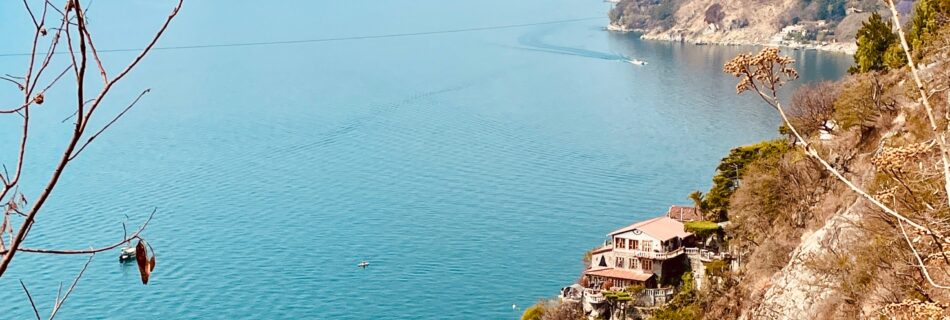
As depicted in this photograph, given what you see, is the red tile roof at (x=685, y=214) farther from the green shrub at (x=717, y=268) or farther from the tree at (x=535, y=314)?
the tree at (x=535, y=314)

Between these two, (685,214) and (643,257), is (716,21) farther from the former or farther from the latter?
(643,257)

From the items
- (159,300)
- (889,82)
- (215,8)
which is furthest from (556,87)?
(215,8)

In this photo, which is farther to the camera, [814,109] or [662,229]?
[662,229]

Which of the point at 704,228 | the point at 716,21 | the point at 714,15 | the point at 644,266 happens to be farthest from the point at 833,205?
the point at 714,15

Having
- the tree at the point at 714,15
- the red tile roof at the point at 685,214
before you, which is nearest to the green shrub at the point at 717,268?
the red tile roof at the point at 685,214

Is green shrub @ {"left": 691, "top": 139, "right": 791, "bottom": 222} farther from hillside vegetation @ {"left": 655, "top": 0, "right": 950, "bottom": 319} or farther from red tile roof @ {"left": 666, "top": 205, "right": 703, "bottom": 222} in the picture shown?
red tile roof @ {"left": 666, "top": 205, "right": 703, "bottom": 222}

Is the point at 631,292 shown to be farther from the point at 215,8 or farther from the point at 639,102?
the point at 215,8
